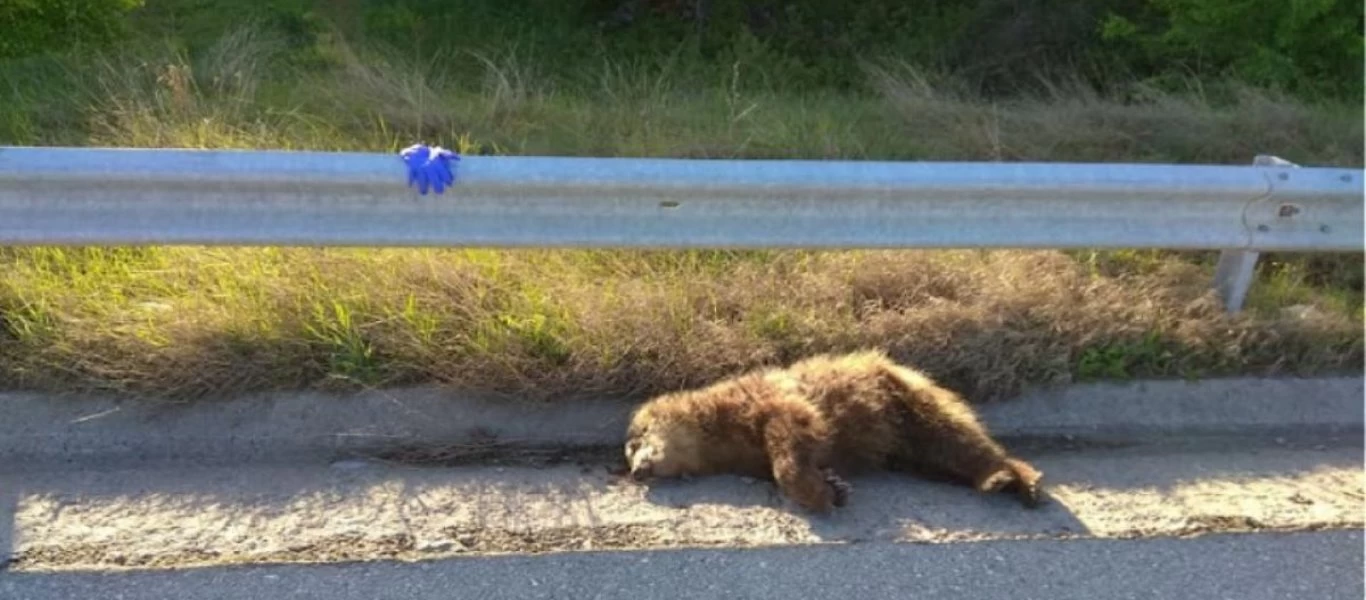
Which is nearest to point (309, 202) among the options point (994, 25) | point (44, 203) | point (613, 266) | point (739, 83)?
point (44, 203)

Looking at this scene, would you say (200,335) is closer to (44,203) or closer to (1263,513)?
(44,203)

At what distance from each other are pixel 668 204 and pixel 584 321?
0.50 metres

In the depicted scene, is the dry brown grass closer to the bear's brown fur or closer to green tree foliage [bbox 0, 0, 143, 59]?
the bear's brown fur

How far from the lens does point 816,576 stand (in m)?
3.48

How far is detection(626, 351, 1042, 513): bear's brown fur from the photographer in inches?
155

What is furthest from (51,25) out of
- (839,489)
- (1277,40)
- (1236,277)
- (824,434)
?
(1277,40)

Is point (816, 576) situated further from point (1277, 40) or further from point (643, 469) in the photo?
point (1277, 40)

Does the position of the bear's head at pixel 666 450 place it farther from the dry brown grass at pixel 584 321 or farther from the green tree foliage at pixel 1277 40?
the green tree foliage at pixel 1277 40

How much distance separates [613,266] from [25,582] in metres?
2.42

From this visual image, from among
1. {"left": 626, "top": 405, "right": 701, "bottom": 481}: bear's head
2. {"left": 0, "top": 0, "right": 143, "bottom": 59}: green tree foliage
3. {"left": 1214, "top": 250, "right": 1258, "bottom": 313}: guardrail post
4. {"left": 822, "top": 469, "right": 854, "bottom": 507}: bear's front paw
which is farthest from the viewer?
{"left": 0, "top": 0, "right": 143, "bottom": 59}: green tree foliage

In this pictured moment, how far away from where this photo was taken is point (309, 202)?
455 cm

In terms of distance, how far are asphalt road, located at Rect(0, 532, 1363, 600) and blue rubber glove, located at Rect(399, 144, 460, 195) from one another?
1471 millimetres

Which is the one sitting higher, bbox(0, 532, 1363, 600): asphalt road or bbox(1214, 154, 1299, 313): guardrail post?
bbox(1214, 154, 1299, 313): guardrail post

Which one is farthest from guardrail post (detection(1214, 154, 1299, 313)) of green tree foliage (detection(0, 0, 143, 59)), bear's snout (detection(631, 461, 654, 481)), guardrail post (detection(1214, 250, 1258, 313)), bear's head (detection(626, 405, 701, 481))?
green tree foliage (detection(0, 0, 143, 59))
